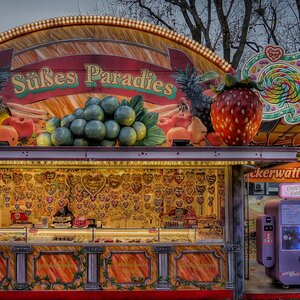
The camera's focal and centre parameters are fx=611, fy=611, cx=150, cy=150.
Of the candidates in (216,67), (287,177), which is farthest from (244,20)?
(216,67)

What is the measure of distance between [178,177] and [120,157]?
2.92 m

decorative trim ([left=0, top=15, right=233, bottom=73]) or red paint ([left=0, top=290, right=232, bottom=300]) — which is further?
decorative trim ([left=0, top=15, right=233, bottom=73])

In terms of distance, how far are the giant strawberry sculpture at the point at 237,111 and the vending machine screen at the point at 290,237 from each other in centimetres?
250

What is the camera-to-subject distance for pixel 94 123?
11672mm

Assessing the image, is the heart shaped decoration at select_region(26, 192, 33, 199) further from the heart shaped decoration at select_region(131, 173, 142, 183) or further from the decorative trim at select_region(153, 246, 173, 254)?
the decorative trim at select_region(153, 246, 173, 254)

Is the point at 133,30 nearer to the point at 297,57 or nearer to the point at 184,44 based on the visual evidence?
the point at 184,44

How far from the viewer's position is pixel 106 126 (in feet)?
38.9

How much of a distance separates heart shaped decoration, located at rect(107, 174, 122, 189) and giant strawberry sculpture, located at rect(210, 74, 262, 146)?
9.87 feet

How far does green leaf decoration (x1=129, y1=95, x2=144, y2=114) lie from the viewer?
40.7 feet

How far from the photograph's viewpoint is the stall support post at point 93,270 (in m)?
11.9

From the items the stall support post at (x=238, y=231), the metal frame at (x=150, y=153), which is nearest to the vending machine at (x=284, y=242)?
the stall support post at (x=238, y=231)

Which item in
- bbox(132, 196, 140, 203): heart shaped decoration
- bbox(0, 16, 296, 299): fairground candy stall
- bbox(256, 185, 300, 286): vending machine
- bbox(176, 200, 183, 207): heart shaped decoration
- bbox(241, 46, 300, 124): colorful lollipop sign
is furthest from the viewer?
bbox(132, 196, 140, 203): heart shaped decoration

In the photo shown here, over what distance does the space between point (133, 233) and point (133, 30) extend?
427 centimetres

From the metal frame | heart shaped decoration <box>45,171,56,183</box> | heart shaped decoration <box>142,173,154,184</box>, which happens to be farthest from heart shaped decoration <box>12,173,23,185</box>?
heart shaped decoration <box>142,173,154,184</box>
